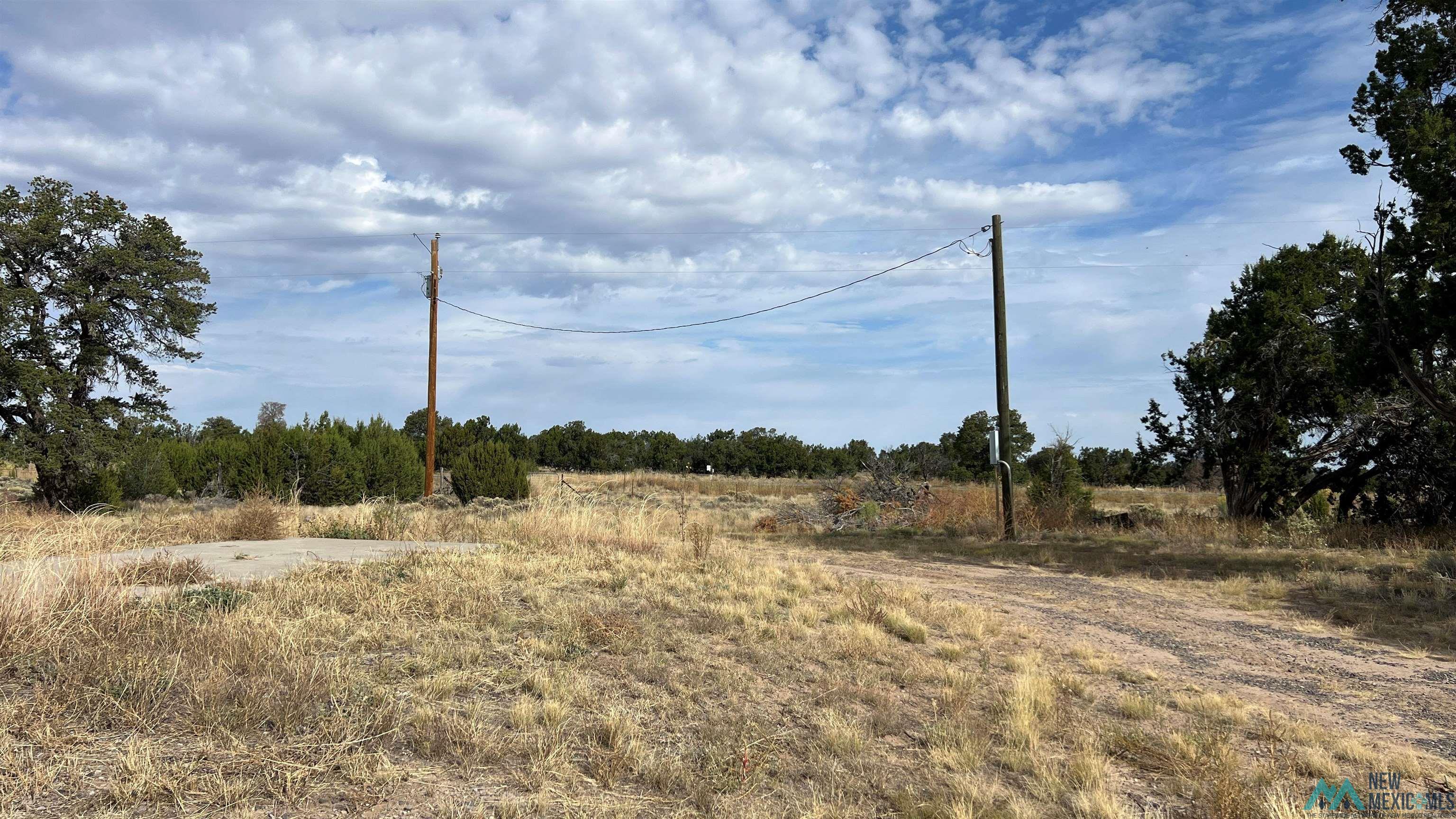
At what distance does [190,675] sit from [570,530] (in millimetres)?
7414

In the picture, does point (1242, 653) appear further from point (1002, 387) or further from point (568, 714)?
point (1002, 387)

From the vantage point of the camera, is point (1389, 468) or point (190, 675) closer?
point (190, 675)

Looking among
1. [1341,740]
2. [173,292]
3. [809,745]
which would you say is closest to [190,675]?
[809,745]

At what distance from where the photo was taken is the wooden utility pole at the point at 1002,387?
693 inches

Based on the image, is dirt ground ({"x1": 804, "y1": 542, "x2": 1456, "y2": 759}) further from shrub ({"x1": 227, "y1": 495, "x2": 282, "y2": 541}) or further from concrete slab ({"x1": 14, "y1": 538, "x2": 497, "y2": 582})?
shrub ({"x1": 227, "y1": 495, "x2": 282, "y2": 541})

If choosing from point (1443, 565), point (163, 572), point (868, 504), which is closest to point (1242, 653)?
point (1443, 565)

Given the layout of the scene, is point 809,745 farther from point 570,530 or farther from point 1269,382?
point 1269,382

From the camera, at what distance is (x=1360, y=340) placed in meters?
13.2

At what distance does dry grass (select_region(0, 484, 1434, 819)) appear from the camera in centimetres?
397

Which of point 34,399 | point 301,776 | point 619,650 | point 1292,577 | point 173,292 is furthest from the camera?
point 173,292

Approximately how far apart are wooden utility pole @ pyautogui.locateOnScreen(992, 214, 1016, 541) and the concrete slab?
11154mm

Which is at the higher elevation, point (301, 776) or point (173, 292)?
point (173, 292)

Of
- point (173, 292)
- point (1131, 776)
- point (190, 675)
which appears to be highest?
point (173, 292)

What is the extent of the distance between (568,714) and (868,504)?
58.5ft
